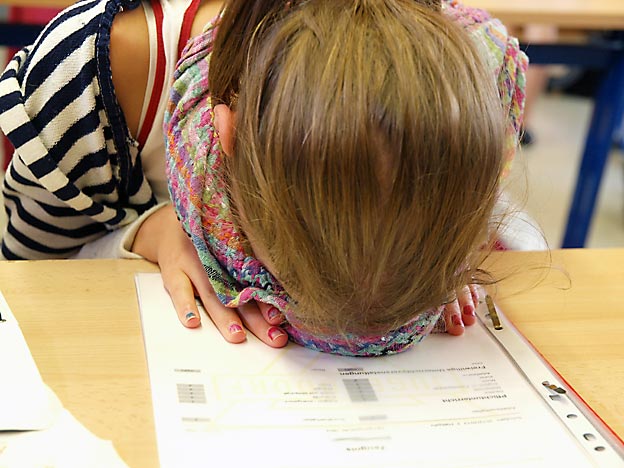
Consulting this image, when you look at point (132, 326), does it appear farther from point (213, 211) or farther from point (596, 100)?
point (596, 100)

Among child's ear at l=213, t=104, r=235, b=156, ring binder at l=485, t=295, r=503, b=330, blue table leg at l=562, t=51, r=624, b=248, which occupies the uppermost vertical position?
child's ear at l=213, t=104, r=235, b=156

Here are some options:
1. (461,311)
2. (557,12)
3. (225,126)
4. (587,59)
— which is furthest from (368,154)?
(587,59)

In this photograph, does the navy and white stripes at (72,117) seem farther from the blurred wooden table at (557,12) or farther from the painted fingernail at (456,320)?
the blurred wooden table at (557,12)

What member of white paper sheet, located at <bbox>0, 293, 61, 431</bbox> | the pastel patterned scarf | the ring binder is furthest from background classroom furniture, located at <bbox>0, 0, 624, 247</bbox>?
white paper sheet, located at <bbox>0, 293, 61, 431</bbox>

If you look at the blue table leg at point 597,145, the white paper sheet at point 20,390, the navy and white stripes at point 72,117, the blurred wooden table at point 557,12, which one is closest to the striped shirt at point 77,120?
the navy and white stripes at point 72,117

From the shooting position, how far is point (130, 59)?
790 millimetres

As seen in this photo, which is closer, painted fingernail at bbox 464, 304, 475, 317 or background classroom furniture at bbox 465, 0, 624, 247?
painted fingernail at bbox 464, 304, 475, 317

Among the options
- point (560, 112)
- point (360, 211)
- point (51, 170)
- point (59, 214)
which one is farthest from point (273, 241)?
point (560, 112)

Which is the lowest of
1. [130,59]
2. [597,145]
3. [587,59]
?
[597,145]

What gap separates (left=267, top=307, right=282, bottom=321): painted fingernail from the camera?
614 mm

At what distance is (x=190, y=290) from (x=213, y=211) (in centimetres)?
7

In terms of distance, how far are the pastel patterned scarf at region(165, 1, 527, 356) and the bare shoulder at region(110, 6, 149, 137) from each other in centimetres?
7

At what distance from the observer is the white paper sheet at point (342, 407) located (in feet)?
1.62

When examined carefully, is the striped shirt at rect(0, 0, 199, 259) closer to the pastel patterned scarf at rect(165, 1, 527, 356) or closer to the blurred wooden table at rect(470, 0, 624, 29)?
the pastel patterned scarf at rect(165, 1, 527, 356)
